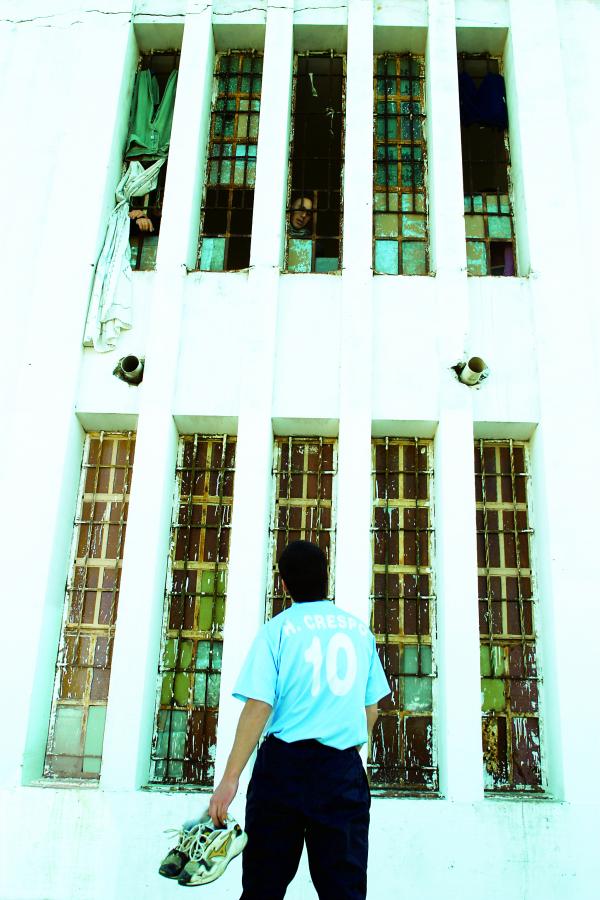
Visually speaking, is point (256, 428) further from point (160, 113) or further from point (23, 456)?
point (160, 113)

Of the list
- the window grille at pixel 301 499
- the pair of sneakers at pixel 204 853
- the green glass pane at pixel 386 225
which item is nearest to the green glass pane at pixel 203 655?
the window grille at pixel 301 499

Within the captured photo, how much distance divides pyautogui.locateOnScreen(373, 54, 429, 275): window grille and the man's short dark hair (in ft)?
13.2

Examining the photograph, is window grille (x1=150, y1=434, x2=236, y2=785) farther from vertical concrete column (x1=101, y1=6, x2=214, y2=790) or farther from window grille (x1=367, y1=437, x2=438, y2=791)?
window grille (x1=367, y1=437, x2=438, y2=791)

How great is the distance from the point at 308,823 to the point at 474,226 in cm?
574

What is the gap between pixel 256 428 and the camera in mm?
6512

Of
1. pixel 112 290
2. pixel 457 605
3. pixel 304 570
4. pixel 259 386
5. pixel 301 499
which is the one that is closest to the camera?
pixel 304 570

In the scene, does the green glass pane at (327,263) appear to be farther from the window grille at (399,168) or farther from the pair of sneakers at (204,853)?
the pair of sneakers at (204,853)

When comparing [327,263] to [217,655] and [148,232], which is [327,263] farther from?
[217,655]

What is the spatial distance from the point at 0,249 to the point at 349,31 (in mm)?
3832

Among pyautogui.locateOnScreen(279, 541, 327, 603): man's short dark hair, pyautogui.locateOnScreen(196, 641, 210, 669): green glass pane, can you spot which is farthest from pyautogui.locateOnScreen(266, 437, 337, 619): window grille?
pyautogui.locateOnScreen(279, 541, 327, 603): man's short dark hair

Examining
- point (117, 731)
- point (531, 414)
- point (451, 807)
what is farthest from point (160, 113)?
point (451, 807)

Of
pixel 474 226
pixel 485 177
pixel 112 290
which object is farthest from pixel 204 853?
pixel 485 177

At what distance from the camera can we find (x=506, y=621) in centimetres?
639

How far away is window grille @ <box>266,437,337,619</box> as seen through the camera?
655cm
